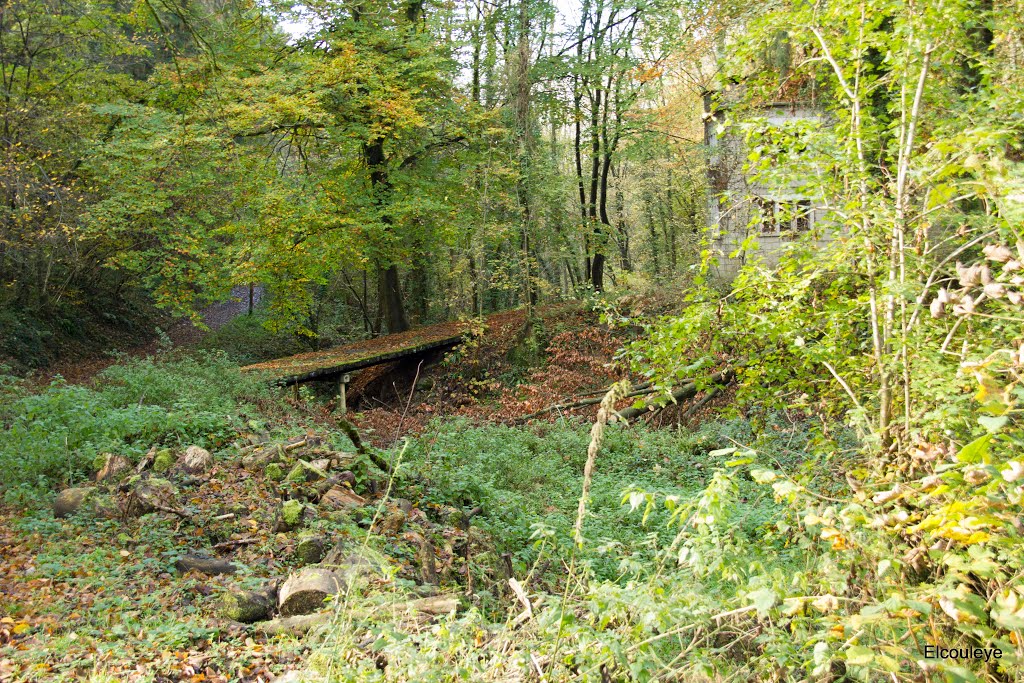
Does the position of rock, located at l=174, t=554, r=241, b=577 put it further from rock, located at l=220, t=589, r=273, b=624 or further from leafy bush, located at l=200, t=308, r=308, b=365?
leafy bush, located at l=200, t=308, r=308, b=365

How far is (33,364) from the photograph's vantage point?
53.1 ft

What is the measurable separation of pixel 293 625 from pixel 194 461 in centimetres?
328

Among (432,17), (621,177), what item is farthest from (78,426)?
(621,177)

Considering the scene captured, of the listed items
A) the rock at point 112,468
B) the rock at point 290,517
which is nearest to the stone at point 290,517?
the rock at point 290,517

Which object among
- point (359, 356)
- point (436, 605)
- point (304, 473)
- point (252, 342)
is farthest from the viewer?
point (252, 342)

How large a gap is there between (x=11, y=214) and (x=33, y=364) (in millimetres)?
5360

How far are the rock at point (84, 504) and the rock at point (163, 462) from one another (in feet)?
2.46

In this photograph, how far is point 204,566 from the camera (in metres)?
5.39

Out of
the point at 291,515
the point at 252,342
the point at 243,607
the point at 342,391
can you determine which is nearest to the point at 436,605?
the point at 243,607

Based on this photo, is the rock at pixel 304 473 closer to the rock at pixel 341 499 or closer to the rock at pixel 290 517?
the rock at pixel 341 499

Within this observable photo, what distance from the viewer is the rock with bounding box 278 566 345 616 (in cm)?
480

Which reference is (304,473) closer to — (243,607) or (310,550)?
(310,550)

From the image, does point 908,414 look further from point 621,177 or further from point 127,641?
point 621,177

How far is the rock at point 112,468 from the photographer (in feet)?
22.1
